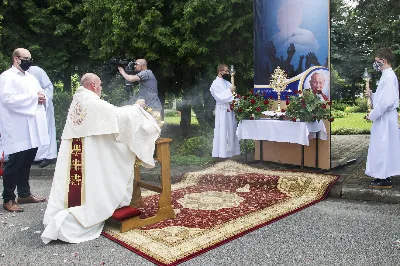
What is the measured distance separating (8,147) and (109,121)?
218 cm

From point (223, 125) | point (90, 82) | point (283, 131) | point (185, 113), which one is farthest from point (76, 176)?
A: point (185, 113)

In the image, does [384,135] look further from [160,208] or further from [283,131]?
[160,208]

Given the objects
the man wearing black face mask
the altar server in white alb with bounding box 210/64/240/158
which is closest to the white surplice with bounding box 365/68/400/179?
the altar server in white alb with bounding box 210/64/240/158

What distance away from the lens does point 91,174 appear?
5.40 metres

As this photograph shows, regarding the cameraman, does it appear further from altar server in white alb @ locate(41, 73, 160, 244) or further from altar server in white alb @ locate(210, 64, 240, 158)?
altar server in white alb @ locate(41, 73, 160, 244)

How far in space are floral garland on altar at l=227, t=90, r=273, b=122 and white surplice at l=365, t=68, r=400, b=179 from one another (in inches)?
101

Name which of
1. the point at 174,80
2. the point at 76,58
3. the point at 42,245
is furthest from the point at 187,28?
the point at 42,245

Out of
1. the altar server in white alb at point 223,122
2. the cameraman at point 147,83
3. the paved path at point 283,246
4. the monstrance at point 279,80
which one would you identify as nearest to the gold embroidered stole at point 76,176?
the paved path at point 283,246

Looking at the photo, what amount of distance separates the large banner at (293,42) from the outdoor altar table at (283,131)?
2.23ft

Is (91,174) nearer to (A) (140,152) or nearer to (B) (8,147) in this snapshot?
(A) (140,152)

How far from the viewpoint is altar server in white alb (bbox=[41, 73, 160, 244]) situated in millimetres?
5336

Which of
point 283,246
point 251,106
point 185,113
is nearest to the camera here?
point 283,246

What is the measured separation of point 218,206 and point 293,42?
415 cm

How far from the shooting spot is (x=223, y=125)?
10.2m
